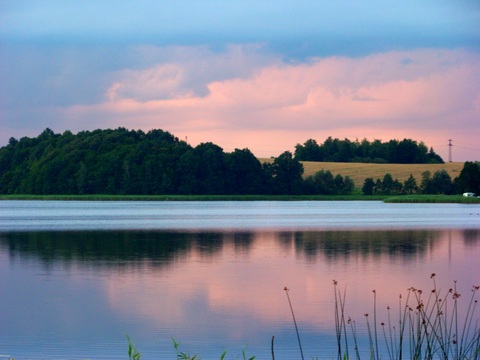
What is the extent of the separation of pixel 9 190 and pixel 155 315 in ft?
360

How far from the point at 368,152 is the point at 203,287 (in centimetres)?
12593

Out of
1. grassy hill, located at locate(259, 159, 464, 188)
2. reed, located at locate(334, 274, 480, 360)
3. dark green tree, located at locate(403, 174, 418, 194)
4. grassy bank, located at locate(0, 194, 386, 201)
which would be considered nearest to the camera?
reed, located at locate(334, 274, 480, 360)

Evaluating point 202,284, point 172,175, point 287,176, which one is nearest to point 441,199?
point 287,176

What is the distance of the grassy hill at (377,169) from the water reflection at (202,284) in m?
85.8

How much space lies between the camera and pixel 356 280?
1700 centimetres

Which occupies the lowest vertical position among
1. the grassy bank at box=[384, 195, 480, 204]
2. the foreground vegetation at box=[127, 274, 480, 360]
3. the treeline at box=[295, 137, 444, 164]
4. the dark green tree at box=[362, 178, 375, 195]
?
the foreground vegetation at box=[127, 274, 480, 360]

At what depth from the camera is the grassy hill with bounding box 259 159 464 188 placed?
11444 cm

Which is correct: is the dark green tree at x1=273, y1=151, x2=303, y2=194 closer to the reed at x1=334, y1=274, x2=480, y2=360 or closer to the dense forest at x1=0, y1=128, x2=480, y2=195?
the dense forest at x1=0, y1=128, x2=480, y2=195

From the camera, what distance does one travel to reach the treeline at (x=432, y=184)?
3440 inches

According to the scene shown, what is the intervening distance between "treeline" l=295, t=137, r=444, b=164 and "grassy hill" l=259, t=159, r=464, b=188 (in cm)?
→ 1020

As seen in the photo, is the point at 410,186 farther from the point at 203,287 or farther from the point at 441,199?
the point at 203,287

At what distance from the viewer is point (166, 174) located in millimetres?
108125

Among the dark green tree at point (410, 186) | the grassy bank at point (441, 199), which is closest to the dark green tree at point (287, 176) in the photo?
the dark green tree at point (410, 186)

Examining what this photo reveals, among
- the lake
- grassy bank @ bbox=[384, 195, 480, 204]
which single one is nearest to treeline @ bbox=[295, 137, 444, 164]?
grassy bank @ bbox=[384, 195, 480, 204]
